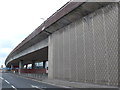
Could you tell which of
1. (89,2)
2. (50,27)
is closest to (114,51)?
(89,2)

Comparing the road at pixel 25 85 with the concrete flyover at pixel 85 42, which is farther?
the road at pixel 25 85

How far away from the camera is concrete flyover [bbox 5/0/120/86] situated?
49.4ft

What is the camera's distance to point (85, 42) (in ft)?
62.8

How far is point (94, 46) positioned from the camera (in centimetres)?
1742

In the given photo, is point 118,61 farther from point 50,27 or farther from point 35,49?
point 35,49

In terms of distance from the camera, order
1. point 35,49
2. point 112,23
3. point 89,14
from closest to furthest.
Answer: point 112,23 < point 89,14 < point 35,49

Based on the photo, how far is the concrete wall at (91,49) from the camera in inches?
589

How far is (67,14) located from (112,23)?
7.14 meters

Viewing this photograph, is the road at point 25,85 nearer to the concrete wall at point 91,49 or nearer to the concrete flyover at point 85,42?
the concrete flyover at point 85,42

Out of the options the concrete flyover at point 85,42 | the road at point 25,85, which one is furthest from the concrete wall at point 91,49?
the road at point 25,85

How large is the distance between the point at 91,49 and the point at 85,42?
145 cm

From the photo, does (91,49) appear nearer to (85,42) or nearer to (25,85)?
(85,42)

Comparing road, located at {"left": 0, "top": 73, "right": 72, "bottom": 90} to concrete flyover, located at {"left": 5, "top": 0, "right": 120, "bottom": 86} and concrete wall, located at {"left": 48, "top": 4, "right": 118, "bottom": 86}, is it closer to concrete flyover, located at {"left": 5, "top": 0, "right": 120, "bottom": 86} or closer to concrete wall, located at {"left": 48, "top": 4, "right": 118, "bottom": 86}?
concrete flyover, located at {"left": 5, "top": 0, "right": 120, "bottom": 86}

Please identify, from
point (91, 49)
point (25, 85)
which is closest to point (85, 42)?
point (91, 49)
